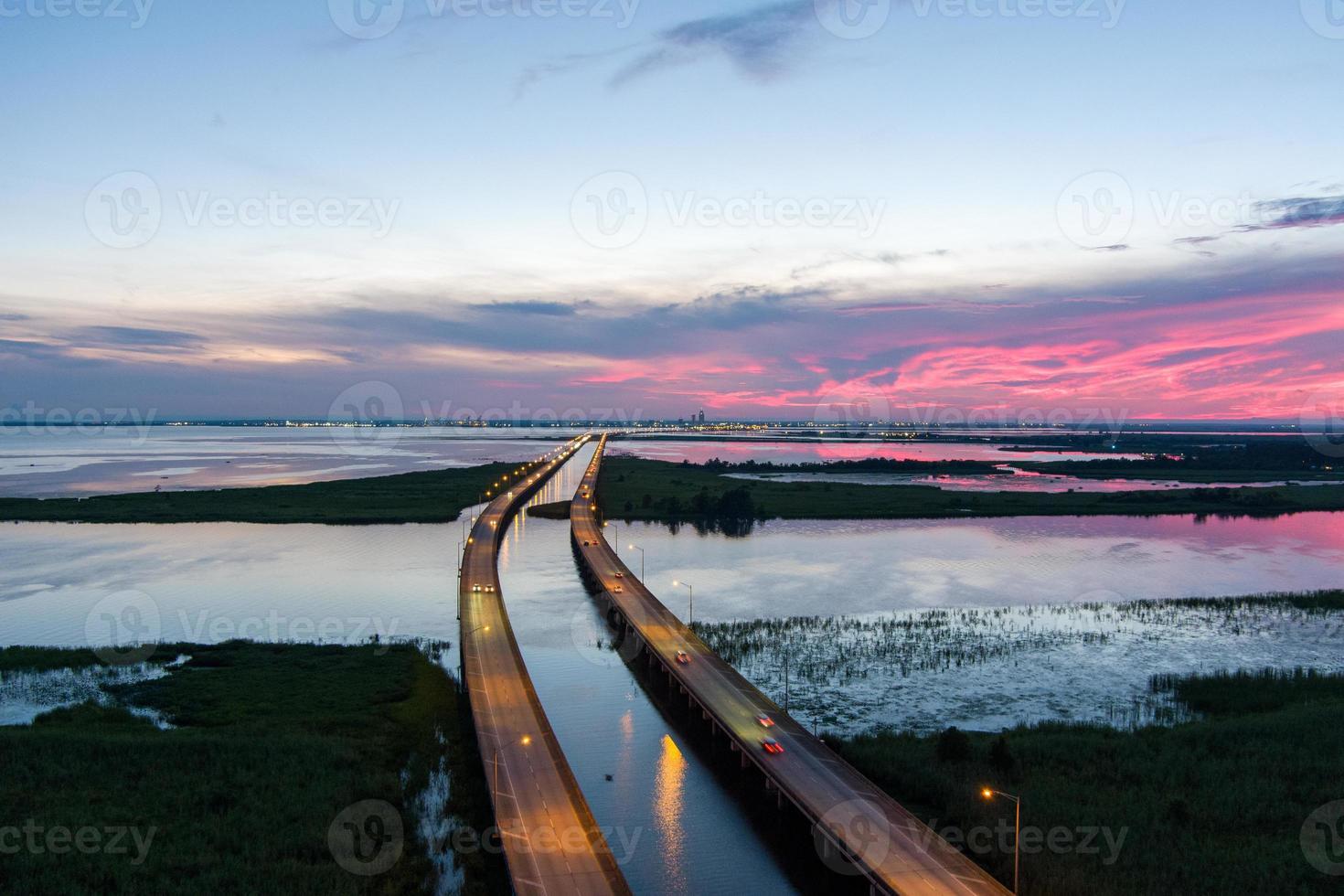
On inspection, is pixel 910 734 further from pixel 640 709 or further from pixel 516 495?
pixel 516 495

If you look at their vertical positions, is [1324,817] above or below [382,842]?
above

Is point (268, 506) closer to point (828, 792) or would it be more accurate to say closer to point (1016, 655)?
point (1016, 655)

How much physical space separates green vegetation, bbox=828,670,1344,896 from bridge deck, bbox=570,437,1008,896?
2.86 metres

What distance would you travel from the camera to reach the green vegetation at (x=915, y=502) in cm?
13088

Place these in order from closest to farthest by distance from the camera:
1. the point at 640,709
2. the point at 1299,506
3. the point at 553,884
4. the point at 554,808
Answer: the point at 553,884 < the point at 554,808 < the point at 640,709 < the point at 1299,506

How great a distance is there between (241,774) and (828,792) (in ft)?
87.7

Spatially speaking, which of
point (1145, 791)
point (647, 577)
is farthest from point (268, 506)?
point (1145, 791)

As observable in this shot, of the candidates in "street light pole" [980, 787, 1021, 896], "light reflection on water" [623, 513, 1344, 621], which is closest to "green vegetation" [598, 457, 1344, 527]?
"light reflection on water" [623, 513, 1344, 621]

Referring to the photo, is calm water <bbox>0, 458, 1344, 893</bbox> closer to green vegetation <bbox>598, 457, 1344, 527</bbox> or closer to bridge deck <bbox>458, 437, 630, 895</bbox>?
bridge deck <bbox>458, 437, 630, 895</bbox>

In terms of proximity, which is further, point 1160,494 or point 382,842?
point 1160,494

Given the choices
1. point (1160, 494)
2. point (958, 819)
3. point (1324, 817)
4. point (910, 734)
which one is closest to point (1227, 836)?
point (1324, 817)

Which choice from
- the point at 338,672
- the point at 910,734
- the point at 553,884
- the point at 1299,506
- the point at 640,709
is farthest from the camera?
the point at 1299,506

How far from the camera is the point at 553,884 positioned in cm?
2778

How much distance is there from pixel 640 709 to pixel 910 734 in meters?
16.1
